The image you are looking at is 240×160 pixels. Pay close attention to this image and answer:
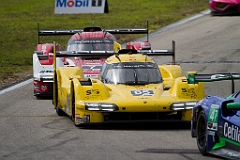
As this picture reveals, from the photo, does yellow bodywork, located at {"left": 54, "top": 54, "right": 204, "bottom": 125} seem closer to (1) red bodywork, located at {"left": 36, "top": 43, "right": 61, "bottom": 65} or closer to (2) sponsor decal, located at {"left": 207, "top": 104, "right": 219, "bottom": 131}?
(2) sponsor decal, located at {"left": 207, "top": 104, "right": 219, "bottom": 131}

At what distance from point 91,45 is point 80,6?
15838 millimetres

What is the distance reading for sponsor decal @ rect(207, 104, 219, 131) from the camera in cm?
1010

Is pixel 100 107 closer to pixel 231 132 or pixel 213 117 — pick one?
pixel 213 117

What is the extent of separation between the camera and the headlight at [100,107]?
13102 millimetres

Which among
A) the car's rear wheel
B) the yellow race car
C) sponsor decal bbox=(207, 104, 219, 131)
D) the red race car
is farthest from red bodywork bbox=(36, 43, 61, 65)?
sponsor decal bbox=(207, 104, 219, 131)

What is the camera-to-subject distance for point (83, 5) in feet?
118

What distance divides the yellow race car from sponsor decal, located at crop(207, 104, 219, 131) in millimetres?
2859

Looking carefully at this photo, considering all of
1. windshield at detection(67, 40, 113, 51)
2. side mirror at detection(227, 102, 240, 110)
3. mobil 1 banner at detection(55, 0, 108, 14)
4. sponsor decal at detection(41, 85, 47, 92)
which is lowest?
sponsor decal at detection(41, 85, 47, 92)

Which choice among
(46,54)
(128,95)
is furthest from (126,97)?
(46,54)

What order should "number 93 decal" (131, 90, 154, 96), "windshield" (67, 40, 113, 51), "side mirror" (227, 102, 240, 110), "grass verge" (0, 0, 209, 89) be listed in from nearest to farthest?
"side mirror" (227, 102, 240, 110), "number 93 decal" (131, 90, 154, 96), "windshield" (67, 40, 113, 51), "grass verge" (0, 0, 209, 89)

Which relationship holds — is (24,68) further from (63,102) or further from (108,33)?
(63,102)

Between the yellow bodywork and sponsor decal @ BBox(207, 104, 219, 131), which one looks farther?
the yellow bodywork

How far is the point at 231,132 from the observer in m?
9.64

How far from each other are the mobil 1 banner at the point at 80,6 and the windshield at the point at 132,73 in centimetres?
2138
